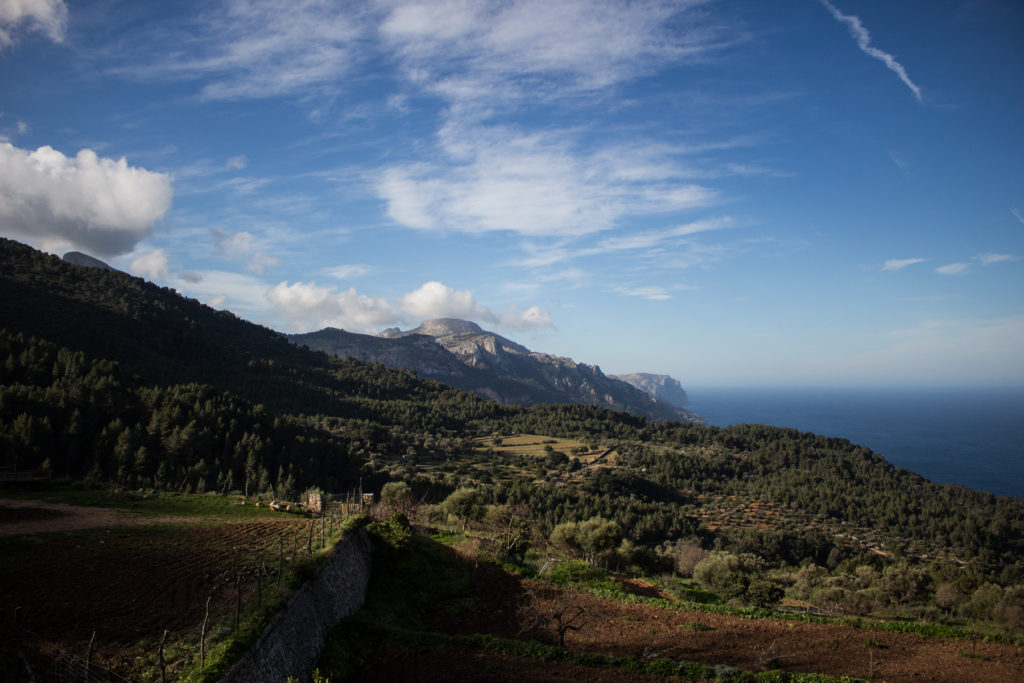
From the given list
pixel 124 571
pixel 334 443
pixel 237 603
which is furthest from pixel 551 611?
pixel 334 443

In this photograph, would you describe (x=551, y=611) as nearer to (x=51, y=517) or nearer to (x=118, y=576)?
(x=118, y=576)

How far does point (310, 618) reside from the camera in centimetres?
1472

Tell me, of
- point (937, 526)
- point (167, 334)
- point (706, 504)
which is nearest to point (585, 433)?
point (706, 504)

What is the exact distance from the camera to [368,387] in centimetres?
12875

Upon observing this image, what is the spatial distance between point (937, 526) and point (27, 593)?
88368 millimetres

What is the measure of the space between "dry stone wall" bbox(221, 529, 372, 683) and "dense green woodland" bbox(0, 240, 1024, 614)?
2074cm

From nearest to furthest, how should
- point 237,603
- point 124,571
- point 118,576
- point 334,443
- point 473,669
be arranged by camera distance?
point 237,603 → point 118,576 → point 124,571 → point 473,669 → point 334,443

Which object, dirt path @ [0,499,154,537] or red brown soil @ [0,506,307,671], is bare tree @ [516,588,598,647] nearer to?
red brown soil @ [0,506,307,671]

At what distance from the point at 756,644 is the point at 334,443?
59207 millimetres

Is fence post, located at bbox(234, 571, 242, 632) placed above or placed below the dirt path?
below

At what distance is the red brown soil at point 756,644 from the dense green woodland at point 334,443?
45.4 ft

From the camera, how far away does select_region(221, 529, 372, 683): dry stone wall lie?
11.5 metres

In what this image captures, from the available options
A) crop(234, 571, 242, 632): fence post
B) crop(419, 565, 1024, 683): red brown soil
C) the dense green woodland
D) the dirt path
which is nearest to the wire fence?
crop(234, 571, 242, 632): fence post

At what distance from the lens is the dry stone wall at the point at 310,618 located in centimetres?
1149
